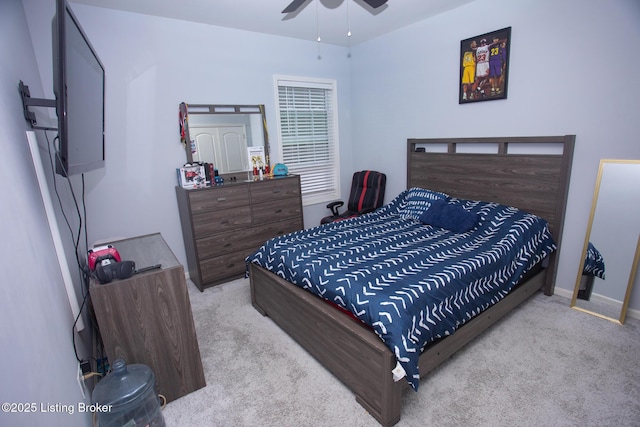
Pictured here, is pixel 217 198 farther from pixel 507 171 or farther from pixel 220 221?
pixel 507 171

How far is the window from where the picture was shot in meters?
4.02

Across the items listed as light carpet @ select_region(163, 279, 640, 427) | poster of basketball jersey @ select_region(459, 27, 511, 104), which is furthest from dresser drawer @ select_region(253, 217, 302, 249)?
poster of basketball jersey @ select_region(459, 27, 511, 104)

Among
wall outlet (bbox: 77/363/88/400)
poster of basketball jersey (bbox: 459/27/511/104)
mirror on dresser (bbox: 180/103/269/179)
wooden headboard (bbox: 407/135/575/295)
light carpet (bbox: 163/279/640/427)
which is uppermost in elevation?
poster of basketball jersey (bbox: 459/27/511/104)

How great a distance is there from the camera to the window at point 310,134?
4016 millimetres

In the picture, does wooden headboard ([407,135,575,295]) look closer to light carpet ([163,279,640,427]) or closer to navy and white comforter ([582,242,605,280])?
navy and white comforter ([582,242,605,280])

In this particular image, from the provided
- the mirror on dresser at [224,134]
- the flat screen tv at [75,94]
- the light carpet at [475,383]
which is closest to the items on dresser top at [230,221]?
the mirror on dresser at [224,134]

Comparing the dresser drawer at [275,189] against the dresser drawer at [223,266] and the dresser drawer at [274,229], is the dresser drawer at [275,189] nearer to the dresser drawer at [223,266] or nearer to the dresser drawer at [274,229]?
the dresser drawer at [274,229]

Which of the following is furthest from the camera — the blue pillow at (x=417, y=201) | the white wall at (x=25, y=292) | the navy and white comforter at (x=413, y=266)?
the blue pillow at (x=417, y=201)

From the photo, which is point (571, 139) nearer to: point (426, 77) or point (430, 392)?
point (426, 77)

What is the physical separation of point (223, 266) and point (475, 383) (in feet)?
8.29

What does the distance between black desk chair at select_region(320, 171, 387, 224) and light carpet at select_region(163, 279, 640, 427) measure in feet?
6.63

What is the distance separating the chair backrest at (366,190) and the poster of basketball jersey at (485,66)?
137 centimetres

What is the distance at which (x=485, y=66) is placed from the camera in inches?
117

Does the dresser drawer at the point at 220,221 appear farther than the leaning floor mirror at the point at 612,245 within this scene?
Yes
